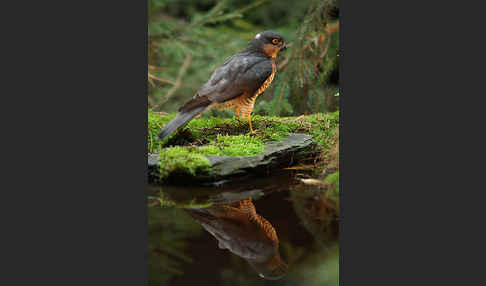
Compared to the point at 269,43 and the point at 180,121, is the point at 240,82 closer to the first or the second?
the point at 269,43

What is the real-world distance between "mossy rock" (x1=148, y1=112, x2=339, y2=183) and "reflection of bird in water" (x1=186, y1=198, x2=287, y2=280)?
0.31 m

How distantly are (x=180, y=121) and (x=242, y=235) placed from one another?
119 cm

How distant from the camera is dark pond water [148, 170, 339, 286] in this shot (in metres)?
2.80

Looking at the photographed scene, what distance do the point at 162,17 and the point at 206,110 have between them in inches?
113

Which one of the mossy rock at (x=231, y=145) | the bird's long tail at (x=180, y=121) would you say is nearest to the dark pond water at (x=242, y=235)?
the mossy rock at (x=231, y=145)

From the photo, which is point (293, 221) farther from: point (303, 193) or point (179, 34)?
point (179, 34)

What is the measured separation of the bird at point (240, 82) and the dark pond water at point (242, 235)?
760mm

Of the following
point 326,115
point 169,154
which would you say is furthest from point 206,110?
point 326,115

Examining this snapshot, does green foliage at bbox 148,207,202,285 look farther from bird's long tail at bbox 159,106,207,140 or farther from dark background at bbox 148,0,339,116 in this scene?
dark background at bbox 148,0,339,116

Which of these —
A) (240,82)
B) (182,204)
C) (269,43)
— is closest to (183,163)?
(182,204)

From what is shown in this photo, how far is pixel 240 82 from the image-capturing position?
153 inches

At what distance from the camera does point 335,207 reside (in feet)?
10.5

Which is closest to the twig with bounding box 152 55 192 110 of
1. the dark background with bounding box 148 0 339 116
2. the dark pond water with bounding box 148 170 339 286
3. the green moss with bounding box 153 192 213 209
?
the dark background with bounding box 148 0 339 116

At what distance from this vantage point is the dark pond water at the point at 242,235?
2.80m
